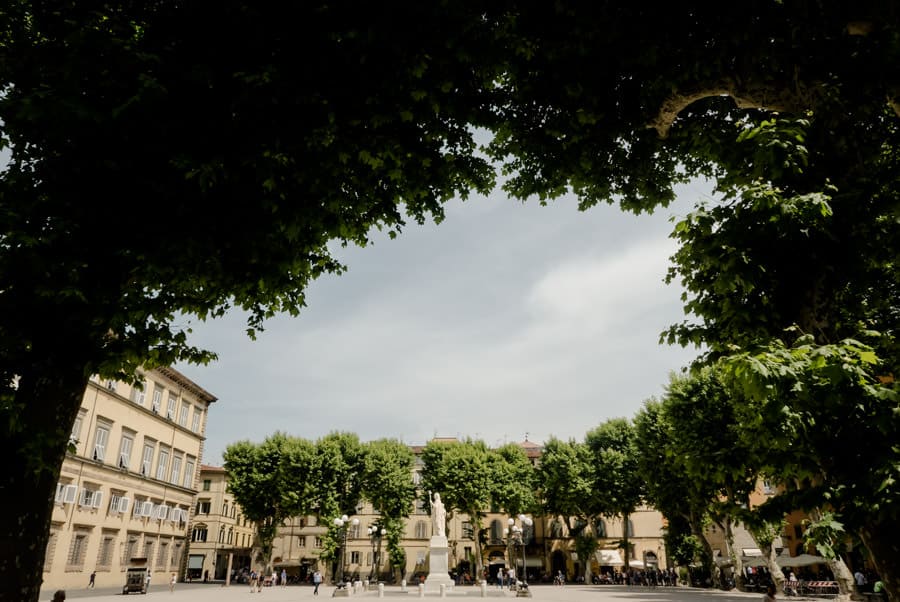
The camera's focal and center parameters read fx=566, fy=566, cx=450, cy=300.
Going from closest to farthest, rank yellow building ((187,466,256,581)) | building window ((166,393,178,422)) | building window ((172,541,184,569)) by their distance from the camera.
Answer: building window ((166,393,178,422)), building window ((172,541,184,569)), yellow building ((187,466,256,581))

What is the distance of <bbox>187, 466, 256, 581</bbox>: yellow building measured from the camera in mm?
57875

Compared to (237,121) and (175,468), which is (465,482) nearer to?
(175,468)

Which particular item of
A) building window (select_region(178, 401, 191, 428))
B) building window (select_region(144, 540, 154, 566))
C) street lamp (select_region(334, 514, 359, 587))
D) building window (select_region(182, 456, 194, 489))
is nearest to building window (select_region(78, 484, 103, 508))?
building window (select_region(144, 540, 154, 566))

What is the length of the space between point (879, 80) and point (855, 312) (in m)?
2.92

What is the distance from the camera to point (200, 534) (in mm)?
58406

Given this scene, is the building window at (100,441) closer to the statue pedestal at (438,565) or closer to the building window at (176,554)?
the building window at (176,554)

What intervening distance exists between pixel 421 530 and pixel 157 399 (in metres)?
33.9

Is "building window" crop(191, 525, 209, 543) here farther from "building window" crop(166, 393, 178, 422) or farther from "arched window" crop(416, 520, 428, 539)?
"building window" crop(166, 393, 178, 422)

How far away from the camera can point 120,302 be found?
6613 millimetres

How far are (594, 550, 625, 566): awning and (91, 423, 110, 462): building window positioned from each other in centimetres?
4407

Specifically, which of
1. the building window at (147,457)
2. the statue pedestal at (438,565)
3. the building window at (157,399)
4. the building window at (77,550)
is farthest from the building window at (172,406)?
the statue pedestal at (438,565)

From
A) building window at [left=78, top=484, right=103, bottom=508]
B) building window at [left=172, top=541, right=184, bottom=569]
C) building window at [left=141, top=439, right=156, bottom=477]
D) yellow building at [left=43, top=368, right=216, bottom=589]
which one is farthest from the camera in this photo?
building window at [left=172, top=541, right=184, bottom=569]

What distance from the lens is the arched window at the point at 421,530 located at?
2418 inches

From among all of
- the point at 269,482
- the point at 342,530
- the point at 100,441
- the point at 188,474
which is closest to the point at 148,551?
the point at 188,474
